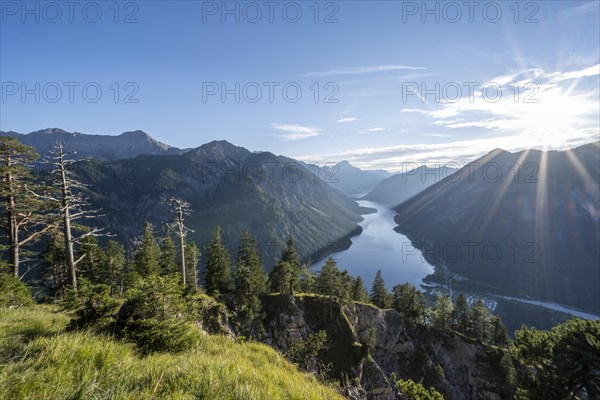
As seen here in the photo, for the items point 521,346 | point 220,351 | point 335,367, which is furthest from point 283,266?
point 220,351

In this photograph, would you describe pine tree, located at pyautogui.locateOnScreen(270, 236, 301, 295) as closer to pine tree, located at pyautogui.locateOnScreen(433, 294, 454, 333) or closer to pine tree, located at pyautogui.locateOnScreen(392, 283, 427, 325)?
pine tree, located at pyautogui.locateOnScreen(392, 283, 427, 325)

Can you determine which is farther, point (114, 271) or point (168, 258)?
point (168, 258)

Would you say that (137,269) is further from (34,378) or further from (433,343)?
(433,343)

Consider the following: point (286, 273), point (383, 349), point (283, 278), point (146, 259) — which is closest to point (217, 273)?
point (146, 259)

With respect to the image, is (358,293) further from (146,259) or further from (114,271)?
(114,271)

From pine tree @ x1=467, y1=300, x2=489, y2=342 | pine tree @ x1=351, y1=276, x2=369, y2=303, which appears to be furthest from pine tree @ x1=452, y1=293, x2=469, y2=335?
pine tree @ x1=351, y1=276, x2=369, y2=303

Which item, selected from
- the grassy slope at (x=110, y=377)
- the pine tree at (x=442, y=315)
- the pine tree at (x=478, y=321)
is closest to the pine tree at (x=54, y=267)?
the grassy slope at (x=110, y=377)
